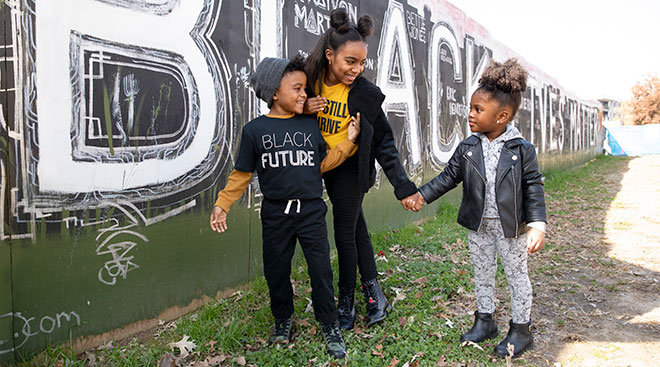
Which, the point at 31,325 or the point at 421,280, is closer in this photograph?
the point at 31,325

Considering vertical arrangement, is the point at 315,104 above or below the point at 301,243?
above

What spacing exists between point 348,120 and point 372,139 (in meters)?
0.20

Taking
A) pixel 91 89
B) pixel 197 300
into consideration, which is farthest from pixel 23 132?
pixel 197 300

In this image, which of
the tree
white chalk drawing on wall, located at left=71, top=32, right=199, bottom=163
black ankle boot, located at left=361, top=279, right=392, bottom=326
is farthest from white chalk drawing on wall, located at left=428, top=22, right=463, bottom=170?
the tree

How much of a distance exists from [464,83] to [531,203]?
602 cm

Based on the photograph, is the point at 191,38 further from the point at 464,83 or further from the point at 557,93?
the point at 557,93

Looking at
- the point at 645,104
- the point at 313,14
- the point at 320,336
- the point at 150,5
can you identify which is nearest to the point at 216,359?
the point at 320,336

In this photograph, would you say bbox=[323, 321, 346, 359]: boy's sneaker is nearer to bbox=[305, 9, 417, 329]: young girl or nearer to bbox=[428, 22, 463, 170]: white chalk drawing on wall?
bbox=[305, 9, 417, 329]: young girl

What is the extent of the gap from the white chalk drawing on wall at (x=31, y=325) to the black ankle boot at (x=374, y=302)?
1.86m

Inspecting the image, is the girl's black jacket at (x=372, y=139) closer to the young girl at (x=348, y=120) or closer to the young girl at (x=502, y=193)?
the young girl at (x=348, y=120)

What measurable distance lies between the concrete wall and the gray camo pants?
189 cm

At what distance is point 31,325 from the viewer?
2.55 meters

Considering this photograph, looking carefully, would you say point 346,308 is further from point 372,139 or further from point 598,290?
point 598,290

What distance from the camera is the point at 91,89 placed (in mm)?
2750
